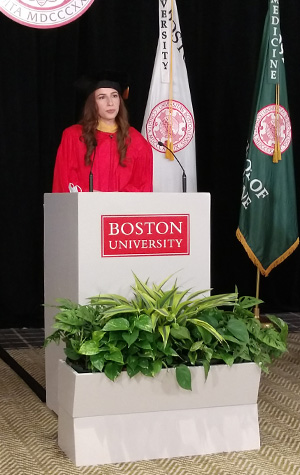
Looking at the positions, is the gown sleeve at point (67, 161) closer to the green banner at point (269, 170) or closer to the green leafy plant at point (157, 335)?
the green leafy plant at point (157, 335)

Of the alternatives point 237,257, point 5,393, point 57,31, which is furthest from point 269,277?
point 5,393

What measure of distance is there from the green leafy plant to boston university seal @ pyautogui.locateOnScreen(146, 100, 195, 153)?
7.37 ft

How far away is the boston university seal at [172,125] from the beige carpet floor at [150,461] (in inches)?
69.2

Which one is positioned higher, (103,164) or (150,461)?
(103,164)

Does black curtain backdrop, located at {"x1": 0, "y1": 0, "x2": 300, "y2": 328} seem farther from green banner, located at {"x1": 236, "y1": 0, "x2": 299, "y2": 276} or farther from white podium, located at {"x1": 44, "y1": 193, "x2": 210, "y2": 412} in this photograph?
white podium, located at {"x1": 44, "y1": 193, "x2": 210, "y2": 412}

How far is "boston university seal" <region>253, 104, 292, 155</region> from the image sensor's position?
16.4 ft

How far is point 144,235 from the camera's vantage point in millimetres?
2830

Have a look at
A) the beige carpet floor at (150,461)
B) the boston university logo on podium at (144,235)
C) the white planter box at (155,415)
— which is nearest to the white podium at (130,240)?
the boston university logo on podium at (144,235)

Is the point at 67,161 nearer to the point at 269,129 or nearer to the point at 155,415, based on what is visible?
the point at 155,415

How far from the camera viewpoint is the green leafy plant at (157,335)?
2.51 metres

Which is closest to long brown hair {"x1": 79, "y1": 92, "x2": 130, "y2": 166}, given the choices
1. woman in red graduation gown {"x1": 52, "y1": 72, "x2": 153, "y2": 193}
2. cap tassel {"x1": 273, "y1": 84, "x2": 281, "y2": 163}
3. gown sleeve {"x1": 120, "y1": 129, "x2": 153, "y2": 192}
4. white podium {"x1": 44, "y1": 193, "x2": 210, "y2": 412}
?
woman in red graduation gown {"x1": 52, "y1": 72, "x2": 153, "y2": 193}

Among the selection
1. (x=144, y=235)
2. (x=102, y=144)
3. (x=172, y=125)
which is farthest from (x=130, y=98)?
(x=144, y=235)

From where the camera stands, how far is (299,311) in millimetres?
6004

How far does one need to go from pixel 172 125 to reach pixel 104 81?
1.24 meters
